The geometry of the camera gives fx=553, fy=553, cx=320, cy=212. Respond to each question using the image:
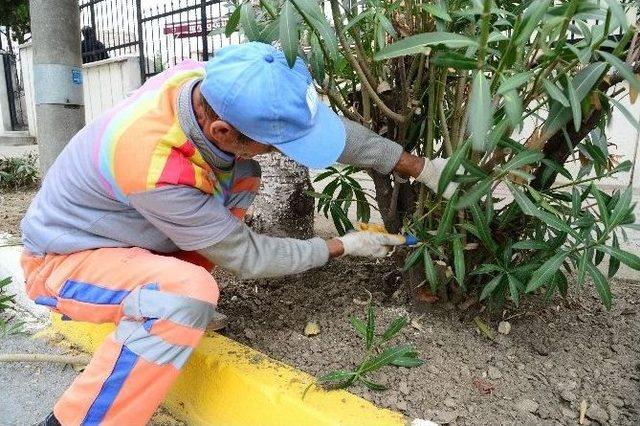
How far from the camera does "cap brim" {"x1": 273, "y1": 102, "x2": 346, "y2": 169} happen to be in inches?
59.5

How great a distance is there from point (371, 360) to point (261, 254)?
0.46 m

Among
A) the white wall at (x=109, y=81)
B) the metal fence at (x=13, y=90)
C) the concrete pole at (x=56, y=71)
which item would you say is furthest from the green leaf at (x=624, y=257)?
the metal fence at (x=13, y=90)

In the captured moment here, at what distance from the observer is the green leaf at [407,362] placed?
163 centimetres

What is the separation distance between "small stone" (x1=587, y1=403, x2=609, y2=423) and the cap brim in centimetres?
101

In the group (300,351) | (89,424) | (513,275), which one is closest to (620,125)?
A: (513,275)

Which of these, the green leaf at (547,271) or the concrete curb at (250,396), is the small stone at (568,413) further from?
the concrete curb at (250,396)

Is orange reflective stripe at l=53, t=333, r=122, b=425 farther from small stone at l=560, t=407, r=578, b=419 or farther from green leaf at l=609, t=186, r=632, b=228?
green leaf at l=609, t=186, r=632, b=228

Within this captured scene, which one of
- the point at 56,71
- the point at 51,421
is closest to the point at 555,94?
the point at 51,421

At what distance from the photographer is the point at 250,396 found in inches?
64.2

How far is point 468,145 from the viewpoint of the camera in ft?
4.94

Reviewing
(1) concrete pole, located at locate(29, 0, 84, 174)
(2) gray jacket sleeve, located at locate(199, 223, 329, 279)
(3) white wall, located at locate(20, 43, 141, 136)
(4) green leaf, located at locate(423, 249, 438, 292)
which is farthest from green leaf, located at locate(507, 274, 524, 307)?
(3) white wall, located at locate(20, 43, 141, 136)

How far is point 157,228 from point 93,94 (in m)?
7.49

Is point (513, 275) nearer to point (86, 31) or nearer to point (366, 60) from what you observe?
point (366, 60)

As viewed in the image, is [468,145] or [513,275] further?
[513,275]
